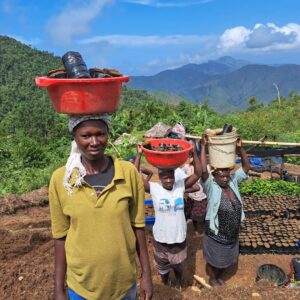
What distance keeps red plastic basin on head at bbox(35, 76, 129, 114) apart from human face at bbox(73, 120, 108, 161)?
3.1 inches

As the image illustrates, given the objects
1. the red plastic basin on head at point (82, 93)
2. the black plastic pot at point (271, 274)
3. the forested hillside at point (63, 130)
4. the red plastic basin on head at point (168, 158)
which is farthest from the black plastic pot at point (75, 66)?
the forested hillside at point (63, 130)

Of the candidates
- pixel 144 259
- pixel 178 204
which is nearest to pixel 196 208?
pixel 178 204

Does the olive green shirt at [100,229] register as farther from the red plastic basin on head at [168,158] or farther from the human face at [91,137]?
the red plastic basin on head at [168,158]

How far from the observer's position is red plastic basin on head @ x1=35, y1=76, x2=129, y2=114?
5.17ft

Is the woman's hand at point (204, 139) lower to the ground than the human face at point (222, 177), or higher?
higher

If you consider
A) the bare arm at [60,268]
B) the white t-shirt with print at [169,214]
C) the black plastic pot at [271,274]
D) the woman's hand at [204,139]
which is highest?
the woman's hand at [204,139]

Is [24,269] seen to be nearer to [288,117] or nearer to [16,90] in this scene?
[288,117]

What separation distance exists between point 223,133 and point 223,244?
125 centimetres

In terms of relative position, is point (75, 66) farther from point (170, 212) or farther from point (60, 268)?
point (170, 212)

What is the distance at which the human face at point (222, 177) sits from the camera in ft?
11.1

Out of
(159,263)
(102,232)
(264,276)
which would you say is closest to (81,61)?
(102,232)

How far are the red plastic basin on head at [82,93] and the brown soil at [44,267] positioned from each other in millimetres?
2210

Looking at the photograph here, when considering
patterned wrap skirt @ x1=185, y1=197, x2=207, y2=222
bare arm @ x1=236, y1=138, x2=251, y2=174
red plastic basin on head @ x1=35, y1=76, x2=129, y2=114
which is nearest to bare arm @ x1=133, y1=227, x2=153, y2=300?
red plastic basin on head @ x1=35, y1=76, x2=129, y2=114

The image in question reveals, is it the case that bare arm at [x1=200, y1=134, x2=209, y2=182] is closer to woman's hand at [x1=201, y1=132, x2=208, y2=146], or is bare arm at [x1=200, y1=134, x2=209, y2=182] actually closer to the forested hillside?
woman's hand at [x1=201, y1=132, x2=208, y2=146]
